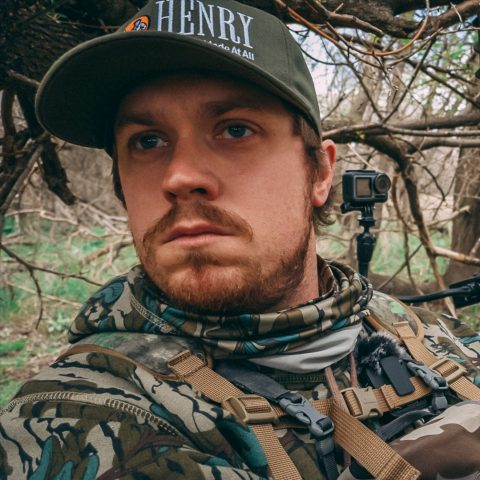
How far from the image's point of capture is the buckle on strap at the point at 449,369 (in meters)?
1.39

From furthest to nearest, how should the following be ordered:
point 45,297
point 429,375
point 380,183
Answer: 1. point 45,297
2. point 380,183
3. point 429,375

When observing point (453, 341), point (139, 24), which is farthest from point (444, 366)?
point (139, 24)

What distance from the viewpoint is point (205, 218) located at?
1.24m

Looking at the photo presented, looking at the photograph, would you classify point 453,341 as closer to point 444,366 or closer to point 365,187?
point 444,366

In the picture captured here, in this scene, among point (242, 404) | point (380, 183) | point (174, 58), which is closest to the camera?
point (242, 404)

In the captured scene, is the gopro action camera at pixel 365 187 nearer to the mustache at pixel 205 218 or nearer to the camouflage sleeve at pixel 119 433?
the mustache at pixel 205 218

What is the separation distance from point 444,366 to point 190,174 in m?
0.83

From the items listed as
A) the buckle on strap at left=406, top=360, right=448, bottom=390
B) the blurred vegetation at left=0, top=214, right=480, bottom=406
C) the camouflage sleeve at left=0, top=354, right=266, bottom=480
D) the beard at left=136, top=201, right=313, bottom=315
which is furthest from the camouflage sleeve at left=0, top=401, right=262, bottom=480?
the blurred vegetation at left=0, top=214, right=480, bottom=406

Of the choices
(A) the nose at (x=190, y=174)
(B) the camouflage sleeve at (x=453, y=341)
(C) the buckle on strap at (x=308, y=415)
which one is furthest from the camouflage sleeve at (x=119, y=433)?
(B) the camouflage sleeve at (x=453, y=341)

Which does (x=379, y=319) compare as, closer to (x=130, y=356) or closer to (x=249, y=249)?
(x=249, y=249)

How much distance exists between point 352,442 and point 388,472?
11 cm

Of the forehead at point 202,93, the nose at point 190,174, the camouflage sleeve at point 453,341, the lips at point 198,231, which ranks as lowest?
the camouflage sleeve at point 453,341

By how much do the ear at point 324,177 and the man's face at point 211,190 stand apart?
22 centimetres

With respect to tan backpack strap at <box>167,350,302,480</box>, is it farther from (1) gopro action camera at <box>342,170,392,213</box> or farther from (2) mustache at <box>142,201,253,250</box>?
(1) gopro action camera at <box>342,170,392,213</box>
